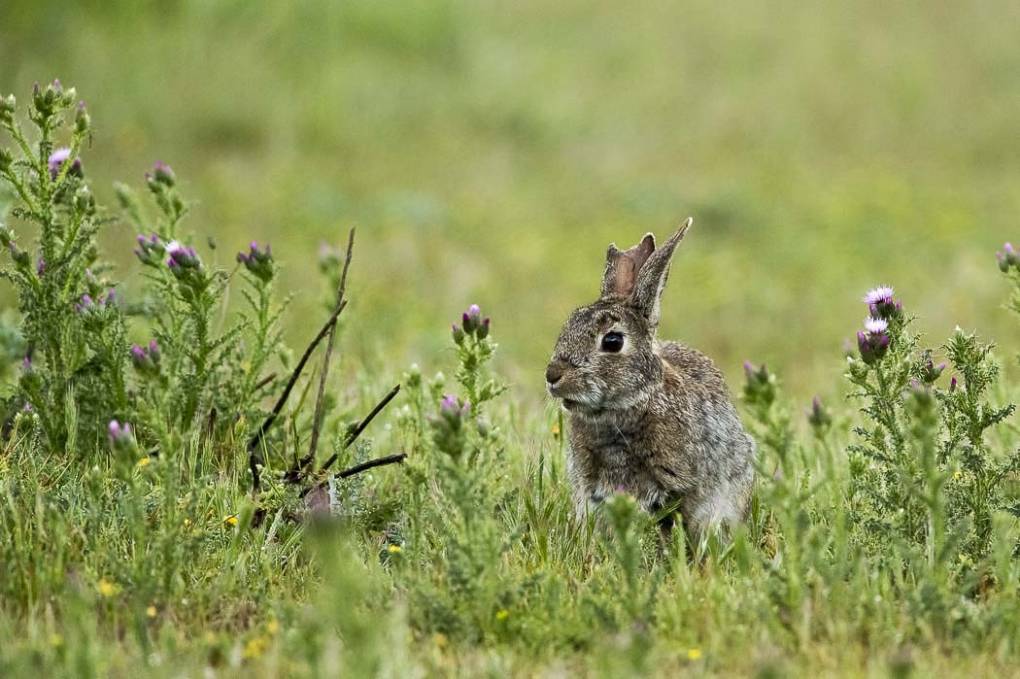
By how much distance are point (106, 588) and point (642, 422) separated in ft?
6.99

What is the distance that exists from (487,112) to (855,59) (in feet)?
18.8

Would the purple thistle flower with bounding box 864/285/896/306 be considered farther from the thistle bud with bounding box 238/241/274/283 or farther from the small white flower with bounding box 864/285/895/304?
the thistle bud with bounding box 238/241/274/283

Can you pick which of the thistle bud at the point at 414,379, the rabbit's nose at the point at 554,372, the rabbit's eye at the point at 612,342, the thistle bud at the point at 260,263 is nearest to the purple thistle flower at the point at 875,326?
the rabbit's eye at the point at 612,342

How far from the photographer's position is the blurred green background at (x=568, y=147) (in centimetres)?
1123

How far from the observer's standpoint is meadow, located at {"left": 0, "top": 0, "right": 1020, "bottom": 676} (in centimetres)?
413

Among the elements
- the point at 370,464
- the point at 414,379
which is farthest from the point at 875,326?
the point at 370,464

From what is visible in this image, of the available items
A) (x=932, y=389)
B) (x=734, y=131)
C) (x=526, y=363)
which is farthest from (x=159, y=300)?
(x=734, y=131)

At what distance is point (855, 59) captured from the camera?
61.7 feet

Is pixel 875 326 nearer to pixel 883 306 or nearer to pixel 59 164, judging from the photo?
pixel 883 306

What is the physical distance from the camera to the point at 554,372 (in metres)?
5.21

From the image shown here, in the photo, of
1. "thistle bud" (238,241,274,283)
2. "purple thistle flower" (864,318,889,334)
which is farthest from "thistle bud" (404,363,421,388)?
"purple thistle flower" (864,318,889,334)

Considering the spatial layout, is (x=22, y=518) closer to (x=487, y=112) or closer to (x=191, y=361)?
(x=191, y=361)

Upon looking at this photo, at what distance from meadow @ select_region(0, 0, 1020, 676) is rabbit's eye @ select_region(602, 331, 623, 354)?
0.46 m

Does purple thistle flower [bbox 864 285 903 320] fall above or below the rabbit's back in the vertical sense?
above
